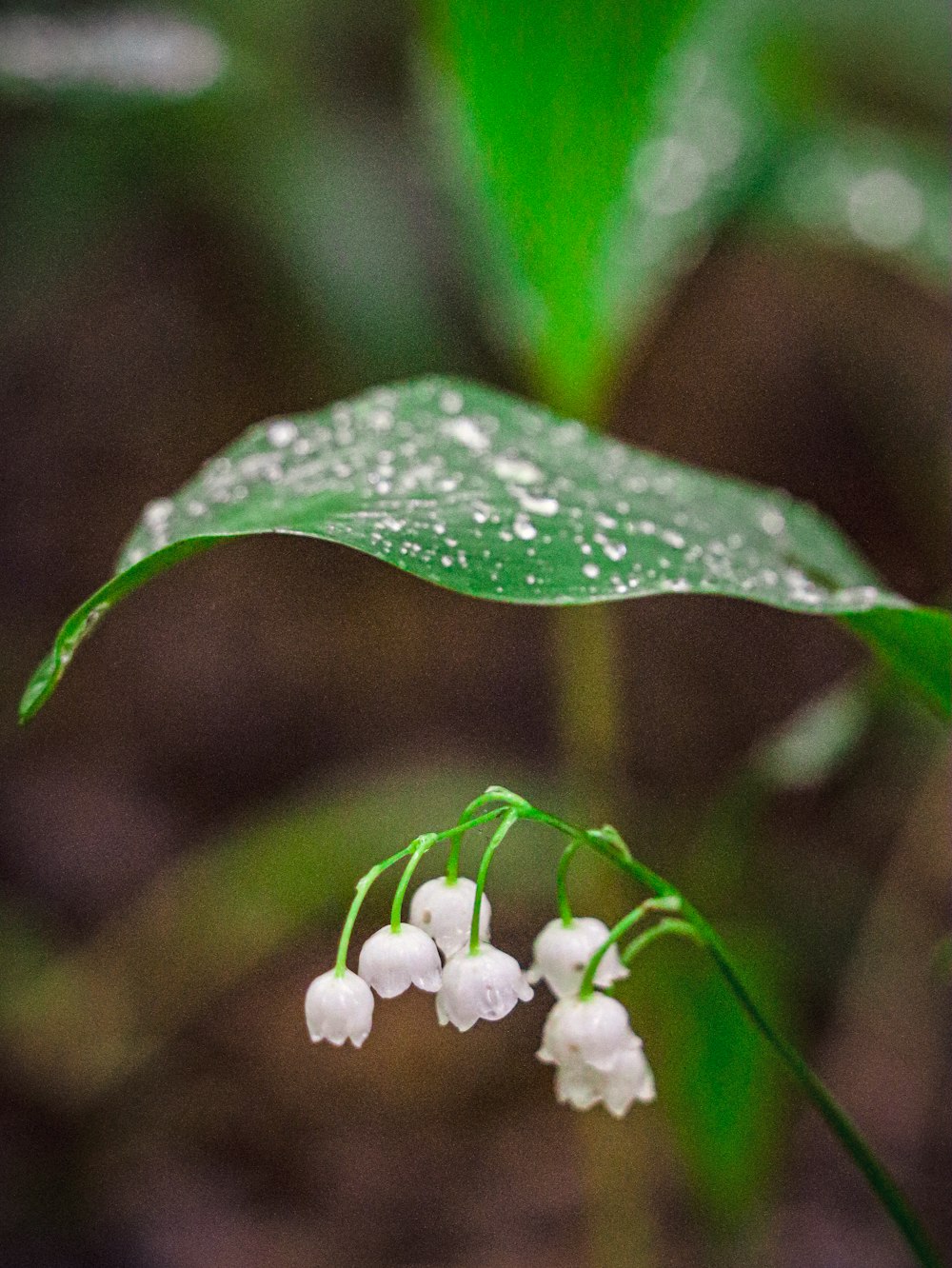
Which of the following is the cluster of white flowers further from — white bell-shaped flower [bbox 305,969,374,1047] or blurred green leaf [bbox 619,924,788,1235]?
blurred green leaf [bbox 619,924,788,1235]

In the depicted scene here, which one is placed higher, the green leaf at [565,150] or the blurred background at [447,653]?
the green leaf at [565,150]

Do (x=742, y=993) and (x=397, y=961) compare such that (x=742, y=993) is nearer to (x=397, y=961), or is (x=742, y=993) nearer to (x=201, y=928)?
(x=397, y=961)

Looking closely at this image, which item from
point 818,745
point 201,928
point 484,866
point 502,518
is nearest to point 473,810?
point 484,866

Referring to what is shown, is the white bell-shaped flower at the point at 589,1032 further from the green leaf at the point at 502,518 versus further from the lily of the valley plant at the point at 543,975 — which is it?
the green leaf at the point at 502,518

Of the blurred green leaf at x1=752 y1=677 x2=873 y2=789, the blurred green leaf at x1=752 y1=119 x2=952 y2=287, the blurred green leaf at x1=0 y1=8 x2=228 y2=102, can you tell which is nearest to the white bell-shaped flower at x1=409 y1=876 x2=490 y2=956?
the blurred green leaf at x1=752 y1=677 x2=873 y2=789

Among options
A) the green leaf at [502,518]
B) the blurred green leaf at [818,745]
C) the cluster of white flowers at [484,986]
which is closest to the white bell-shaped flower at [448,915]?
the cluster of white flowers at [484,986]

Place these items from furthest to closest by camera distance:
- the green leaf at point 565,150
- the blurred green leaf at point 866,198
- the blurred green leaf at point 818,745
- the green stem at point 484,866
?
the blurred green leaf at point 866,198 → the green leaf at point 565,150 → the blurred green leaf at point 818,745 → the green stem at point 484,866
